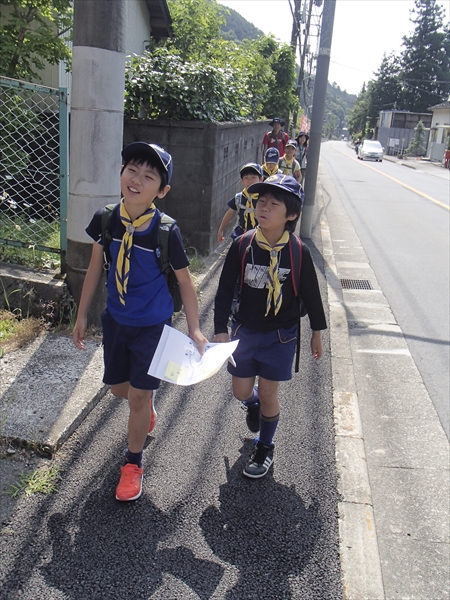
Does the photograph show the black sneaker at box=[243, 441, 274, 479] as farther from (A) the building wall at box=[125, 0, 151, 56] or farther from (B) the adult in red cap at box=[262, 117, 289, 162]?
(A) the building wall at box=[125, 0, 151, 56]

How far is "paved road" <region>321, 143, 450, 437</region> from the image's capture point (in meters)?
5.44

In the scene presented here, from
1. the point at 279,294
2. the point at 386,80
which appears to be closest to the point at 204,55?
the point at 279,294

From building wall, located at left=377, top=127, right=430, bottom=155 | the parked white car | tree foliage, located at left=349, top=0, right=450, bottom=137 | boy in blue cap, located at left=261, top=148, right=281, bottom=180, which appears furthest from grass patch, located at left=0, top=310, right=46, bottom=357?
tree foliage, located at left=349, top=0, right=450, bottom=137

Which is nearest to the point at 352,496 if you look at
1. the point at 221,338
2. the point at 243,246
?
the point at 221,338

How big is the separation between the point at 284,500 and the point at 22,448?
1416mm

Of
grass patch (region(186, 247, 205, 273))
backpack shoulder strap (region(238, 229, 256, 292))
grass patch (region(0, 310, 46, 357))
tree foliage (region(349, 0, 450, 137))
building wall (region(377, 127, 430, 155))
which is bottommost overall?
grass patch (region(0, 310, 46, 357))

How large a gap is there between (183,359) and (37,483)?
38.2 inches

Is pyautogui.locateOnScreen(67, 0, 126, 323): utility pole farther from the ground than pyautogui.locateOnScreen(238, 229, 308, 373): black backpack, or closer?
farther from the ground

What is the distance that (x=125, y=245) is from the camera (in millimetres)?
2633

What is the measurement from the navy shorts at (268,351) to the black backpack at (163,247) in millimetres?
424

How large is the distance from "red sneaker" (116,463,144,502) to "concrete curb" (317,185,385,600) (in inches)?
40.1

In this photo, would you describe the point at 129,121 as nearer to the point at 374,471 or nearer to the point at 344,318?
the point at 344,318

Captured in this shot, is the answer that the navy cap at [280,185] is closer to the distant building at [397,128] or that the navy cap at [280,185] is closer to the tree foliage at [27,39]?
the tree foliage at [27,39]

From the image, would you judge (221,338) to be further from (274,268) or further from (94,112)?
(94,112)
